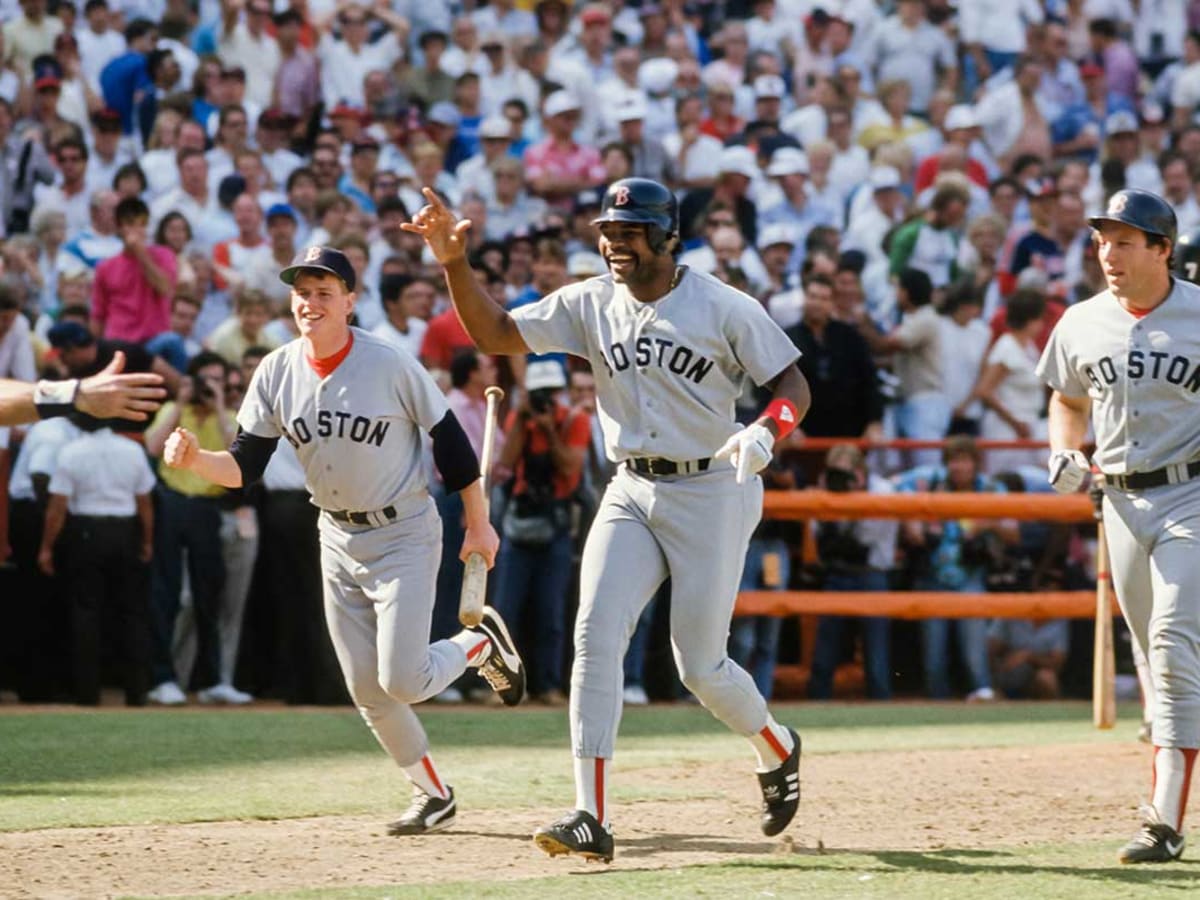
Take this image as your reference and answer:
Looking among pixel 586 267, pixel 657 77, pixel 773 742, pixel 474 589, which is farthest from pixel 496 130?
pixel 773 742

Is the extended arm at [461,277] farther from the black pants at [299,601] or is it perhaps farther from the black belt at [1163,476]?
the black pants at [299,601]

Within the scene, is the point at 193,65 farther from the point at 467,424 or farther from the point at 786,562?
the point at 786,562

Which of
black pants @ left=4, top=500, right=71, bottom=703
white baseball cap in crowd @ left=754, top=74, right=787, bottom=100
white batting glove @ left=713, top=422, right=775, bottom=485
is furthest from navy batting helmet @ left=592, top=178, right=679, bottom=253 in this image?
white baseball cap in crowd @ left=754, top=74, right=787, bottom=100

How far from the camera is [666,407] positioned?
6738mm

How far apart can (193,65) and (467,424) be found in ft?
16.5

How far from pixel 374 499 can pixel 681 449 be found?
1.20 m

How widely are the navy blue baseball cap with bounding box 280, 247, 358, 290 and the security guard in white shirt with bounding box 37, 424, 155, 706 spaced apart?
16.9 feet

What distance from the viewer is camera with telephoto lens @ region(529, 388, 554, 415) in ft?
40.6

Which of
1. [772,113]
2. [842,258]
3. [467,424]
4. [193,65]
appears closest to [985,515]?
[842,258]

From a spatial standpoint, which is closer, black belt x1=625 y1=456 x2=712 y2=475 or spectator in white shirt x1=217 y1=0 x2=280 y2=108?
black belt x1=625 y1=456 x2=712 y2=475

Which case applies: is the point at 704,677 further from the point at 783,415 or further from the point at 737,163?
the point at 737,163

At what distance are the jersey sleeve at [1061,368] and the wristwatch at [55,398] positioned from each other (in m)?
3.32

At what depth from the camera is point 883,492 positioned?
44.2ft

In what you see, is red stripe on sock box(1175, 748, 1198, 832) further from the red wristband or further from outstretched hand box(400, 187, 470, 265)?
outstretched hand box(400, 187, 470, 265)
